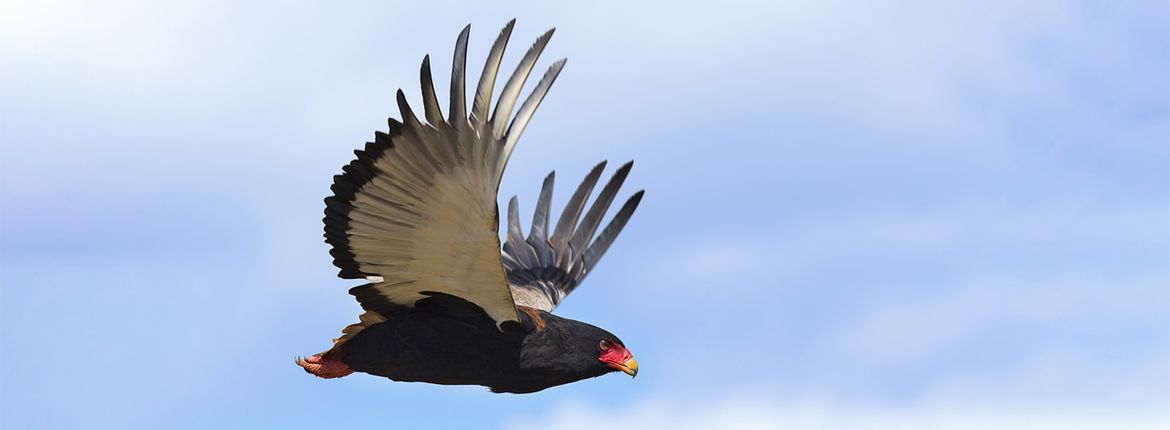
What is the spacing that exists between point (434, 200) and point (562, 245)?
5.45 metres

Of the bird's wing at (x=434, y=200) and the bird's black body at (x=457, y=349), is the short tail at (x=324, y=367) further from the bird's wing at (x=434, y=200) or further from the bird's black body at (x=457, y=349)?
the bird's wing at (x=434, y=200)

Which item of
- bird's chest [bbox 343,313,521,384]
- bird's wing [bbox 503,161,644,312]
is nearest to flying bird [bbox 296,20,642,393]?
bird's chest [bbox 343,313,521,384]

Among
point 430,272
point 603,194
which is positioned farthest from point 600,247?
point 430,272

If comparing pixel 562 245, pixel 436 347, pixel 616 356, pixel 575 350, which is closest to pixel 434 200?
pixel 436 347

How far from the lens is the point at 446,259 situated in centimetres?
1063

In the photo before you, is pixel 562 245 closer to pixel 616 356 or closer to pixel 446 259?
pixel 616 356

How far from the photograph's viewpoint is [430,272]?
1083 cm

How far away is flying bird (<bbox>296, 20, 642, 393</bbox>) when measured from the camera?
948cm

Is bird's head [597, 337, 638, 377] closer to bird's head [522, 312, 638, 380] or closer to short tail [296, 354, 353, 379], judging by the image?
bird's head [522, 312, 638, 380]

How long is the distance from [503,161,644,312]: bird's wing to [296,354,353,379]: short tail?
131 inches

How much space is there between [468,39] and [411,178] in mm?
1147

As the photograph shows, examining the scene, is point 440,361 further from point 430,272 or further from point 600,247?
point 600,247

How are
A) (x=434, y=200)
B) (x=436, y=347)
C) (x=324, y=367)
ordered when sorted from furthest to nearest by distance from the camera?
(x=324, y=367) → (x=436, y=347) → (x=434, y=200)

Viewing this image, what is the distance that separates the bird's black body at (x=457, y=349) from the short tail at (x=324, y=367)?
0.37 ft
